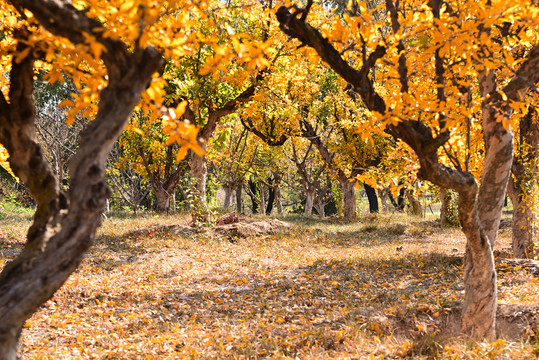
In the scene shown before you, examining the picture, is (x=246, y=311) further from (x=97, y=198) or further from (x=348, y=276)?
(x=97, y=198)

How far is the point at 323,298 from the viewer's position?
24.3ft

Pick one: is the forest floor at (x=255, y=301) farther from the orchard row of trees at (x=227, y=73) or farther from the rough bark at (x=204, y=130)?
the orchard row of trees at (x=227, y=73)

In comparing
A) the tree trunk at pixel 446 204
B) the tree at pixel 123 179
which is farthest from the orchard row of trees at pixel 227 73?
the tree at pixel 123 179

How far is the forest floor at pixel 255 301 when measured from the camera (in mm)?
4949

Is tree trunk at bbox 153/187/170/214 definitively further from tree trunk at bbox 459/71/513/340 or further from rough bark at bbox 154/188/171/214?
tree trunk at bbox 459/71/513/340

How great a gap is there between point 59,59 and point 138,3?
87 centimetres

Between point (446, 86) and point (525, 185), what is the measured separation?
20.6 feet

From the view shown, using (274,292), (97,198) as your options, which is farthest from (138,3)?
(274,292)

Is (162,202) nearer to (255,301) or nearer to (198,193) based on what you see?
(198,193)

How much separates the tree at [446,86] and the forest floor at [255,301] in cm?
102

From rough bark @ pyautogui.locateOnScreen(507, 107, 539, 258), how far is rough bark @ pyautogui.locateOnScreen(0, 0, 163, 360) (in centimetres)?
900

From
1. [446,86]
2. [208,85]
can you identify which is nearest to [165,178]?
[208,85]

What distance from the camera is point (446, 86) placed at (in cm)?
418

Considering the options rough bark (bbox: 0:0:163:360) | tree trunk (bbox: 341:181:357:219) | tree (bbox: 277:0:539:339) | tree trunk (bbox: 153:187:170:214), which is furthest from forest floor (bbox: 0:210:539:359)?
tree trunk (bbox: 341:181:357:219)
